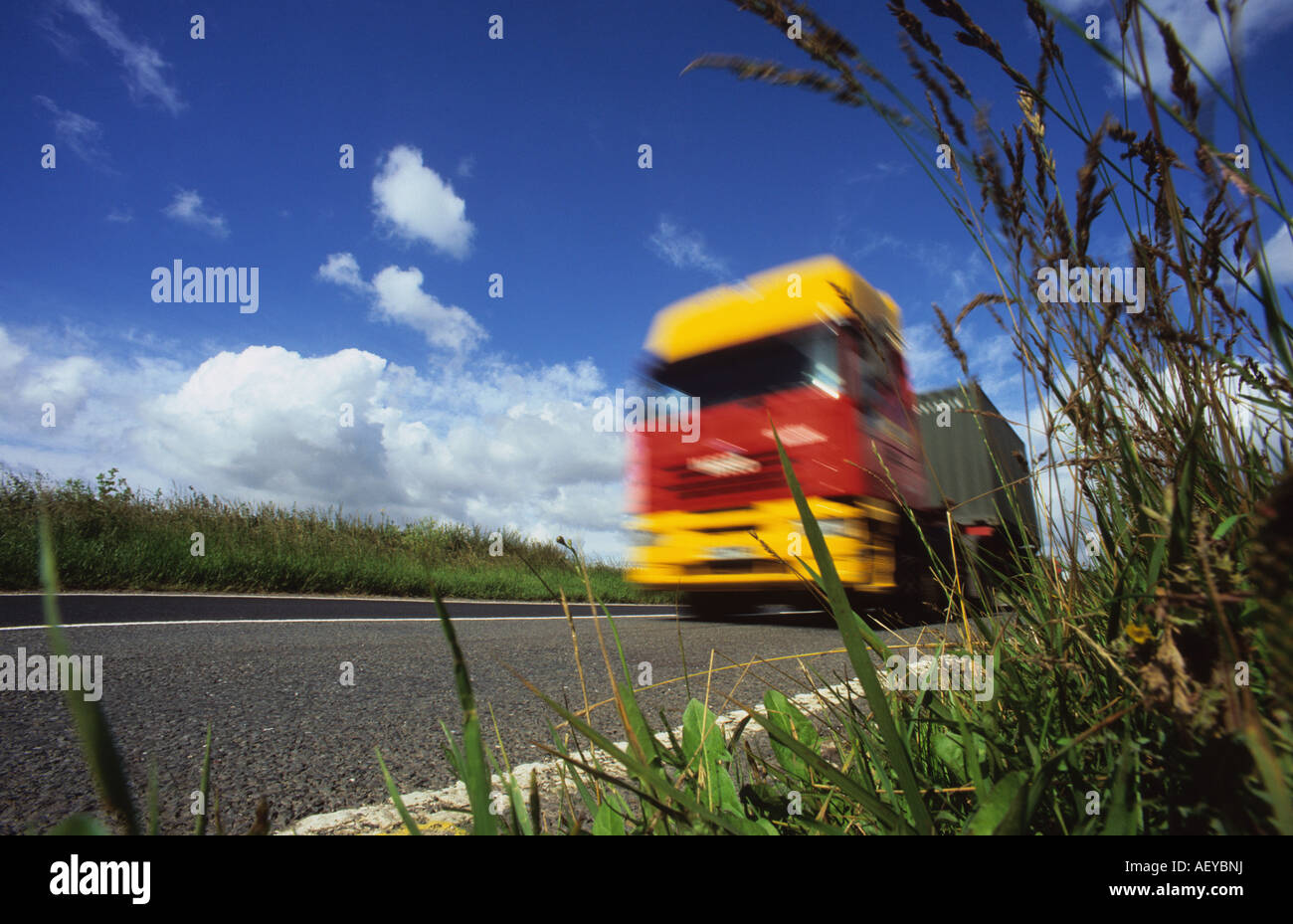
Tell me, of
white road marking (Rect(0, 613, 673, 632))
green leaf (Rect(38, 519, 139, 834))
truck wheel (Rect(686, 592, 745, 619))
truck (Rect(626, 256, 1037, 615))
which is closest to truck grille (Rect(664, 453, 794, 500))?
truck (Rect(626, 256, 1037, 615))

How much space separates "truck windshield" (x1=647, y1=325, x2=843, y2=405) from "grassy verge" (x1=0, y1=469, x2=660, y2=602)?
2575mm

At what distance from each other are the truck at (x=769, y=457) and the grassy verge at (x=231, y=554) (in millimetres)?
1776

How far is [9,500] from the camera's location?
27.9 ft

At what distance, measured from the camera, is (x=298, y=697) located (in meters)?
2.34

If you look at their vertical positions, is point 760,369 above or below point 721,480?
above

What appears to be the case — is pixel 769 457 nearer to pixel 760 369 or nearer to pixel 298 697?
pixel 760 369

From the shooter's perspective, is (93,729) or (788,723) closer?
(93,729)

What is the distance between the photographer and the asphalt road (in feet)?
4.72

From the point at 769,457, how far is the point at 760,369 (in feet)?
2.65

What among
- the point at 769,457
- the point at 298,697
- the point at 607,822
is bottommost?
the point at 298,697

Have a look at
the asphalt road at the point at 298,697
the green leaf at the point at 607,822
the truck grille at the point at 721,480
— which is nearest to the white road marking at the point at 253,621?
the asphalt road at the point at 298,697

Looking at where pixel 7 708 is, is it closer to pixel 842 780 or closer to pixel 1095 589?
pixel 842 780

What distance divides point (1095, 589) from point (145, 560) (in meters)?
9.62

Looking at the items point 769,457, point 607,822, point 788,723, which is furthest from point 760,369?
point 607,822
